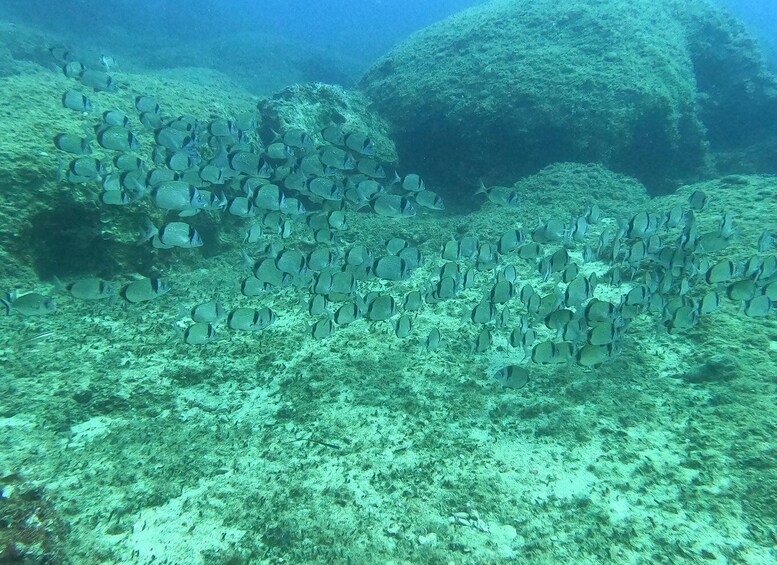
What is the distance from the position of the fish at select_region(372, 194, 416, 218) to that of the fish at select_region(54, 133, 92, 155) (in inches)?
177

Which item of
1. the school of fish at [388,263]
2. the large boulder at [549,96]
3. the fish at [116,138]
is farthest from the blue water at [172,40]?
the fish at [116,138]

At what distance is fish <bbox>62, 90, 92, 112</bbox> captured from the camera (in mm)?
7145

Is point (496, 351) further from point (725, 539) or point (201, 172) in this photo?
point (201, 172)

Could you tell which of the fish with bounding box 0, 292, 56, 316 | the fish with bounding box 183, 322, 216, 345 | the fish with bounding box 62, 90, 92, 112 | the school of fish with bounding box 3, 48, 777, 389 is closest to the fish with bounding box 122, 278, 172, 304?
the school of fish with bounding box 3, 48, 777, 389

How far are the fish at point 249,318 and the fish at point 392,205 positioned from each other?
2.56 m

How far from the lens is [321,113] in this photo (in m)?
12.1

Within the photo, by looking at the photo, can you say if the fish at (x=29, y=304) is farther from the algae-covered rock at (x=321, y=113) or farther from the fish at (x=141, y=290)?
the algae-covered rock at (x=321, y=113)

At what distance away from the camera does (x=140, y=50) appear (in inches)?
1172

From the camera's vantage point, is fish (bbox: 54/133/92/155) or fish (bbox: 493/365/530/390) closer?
fish (bbox: 493/365/530/390)

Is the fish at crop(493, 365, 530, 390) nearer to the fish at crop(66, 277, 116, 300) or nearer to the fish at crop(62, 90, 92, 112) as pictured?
the fish at crop(66, 277, 116, 300)

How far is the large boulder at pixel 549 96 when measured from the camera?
12.3 metres

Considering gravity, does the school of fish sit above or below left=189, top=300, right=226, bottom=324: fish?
above

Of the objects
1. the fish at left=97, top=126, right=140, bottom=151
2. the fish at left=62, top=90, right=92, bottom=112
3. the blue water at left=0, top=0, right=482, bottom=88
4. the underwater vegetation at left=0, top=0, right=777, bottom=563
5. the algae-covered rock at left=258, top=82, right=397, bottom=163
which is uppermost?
the blue water at left=0, top=0, right=482, bottom=88

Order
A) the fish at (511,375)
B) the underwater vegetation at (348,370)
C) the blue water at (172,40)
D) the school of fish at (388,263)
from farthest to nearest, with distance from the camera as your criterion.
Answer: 1. the blue water at (172,40)
2. the school of fish at (388,263)
3. the fish at (511,375)
4. the underwater vegetation at (348,370)
